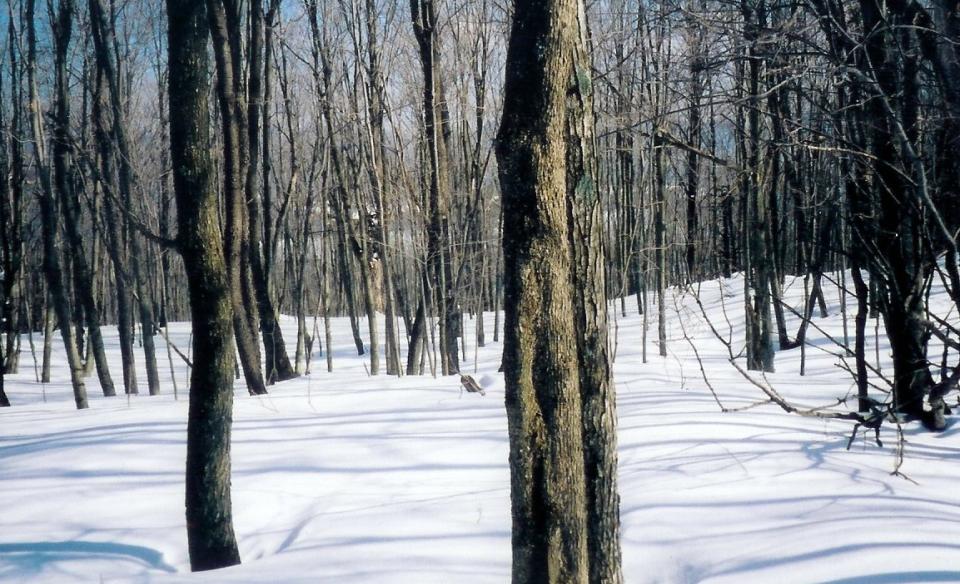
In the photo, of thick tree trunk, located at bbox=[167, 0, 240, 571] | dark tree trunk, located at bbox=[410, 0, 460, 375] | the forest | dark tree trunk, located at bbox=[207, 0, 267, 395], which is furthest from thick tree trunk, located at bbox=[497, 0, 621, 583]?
dark tree trunk, located at bbox=[410, 0, 460, 375]

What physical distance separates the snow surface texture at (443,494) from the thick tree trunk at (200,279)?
0.48 metres

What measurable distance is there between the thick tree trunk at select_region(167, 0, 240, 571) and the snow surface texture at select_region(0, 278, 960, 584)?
0.48 meters

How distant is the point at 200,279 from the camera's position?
460cm

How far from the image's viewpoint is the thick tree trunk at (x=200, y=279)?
15.0 ft

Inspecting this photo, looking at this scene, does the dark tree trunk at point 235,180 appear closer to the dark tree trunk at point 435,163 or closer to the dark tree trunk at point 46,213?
the dark tree trunk at point 435,163

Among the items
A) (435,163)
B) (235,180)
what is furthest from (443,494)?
(435,163)

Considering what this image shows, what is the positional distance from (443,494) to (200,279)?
2589 millimetres

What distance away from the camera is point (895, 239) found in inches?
245

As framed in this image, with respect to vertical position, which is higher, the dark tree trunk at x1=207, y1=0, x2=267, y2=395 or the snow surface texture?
the dark tree trunk at x1=207, y1=0, x2=267, y2=395

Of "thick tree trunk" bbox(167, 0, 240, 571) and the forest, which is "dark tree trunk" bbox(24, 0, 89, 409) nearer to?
the forest

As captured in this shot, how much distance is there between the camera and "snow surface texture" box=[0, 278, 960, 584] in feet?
12.9

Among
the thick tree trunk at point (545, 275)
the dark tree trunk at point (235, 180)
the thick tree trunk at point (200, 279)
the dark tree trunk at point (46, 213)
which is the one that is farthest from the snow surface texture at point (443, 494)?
the dark tree trunk at point (46, 213)

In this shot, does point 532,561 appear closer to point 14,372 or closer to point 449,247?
point 449,247

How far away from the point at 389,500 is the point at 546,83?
3.91m
